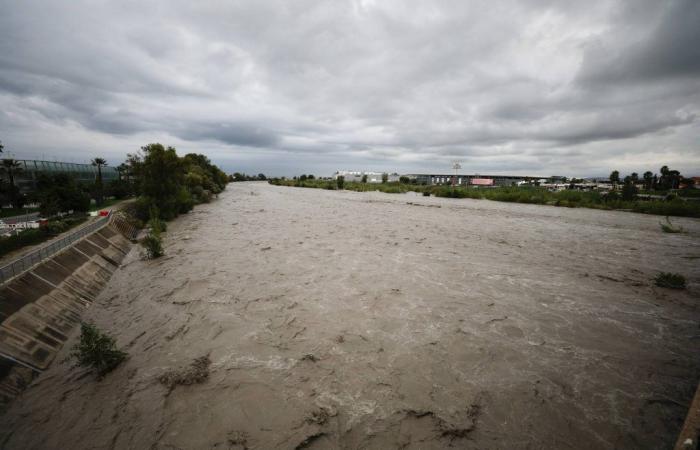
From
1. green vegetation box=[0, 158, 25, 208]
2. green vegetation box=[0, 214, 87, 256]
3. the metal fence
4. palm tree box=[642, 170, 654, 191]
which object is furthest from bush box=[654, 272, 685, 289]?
palm tree box=[642, 170, 654, 191]

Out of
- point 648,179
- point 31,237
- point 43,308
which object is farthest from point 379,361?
point 648,179

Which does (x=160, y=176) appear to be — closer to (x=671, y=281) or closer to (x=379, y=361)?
(x=379, y=361)

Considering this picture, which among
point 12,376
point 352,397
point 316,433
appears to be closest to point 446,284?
point 352,397

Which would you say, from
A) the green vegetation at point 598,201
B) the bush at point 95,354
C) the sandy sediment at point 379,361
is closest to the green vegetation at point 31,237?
the sandy sediment at point 379,361

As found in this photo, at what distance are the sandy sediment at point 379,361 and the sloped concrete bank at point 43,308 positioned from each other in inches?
18.5

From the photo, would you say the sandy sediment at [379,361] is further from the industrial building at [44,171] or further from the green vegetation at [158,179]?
the industrial building at [44,171]

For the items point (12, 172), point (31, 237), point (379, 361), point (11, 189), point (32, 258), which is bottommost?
point (379, 361)

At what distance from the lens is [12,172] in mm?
43500

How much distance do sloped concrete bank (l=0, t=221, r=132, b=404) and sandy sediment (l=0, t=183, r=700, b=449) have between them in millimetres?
470

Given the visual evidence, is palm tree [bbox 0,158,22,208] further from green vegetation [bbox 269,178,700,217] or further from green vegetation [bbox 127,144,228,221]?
green vegetation [bbox 269,178,700,217]

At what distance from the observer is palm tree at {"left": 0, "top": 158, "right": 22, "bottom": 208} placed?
38.7 meters

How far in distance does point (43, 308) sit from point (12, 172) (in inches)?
2099

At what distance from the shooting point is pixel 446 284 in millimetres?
13398

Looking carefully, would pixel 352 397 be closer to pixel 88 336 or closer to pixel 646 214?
pixel 88 336
